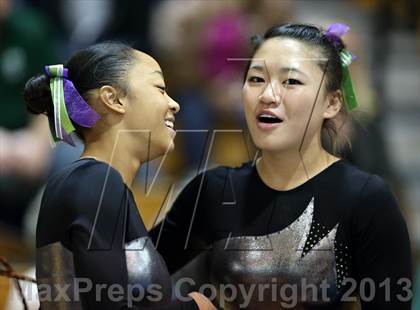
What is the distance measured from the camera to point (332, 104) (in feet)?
4.71

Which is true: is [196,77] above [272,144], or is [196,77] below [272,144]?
below

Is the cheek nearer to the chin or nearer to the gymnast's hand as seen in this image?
the chin

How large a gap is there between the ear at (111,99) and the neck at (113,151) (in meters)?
0.04

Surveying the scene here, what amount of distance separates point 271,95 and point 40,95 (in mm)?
349

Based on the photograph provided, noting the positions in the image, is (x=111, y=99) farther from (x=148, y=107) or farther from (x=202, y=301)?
(x=202, y=301)

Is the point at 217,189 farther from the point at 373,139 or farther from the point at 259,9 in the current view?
the point at 259,9

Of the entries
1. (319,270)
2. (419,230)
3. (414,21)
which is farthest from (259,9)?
(319,270)

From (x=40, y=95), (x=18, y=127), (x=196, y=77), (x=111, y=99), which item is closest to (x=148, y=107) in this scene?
(x=111, y=99)

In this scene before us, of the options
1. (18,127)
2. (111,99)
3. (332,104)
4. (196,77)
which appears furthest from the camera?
(18,127)

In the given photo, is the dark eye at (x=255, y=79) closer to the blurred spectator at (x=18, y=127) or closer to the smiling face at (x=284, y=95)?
the smiling face at (x=284, y=95)

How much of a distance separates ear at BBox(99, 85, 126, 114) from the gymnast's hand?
302 millimetres

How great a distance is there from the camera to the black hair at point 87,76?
1.34m

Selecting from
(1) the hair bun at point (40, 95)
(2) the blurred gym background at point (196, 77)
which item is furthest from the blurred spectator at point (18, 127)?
(1) the hair bun at point (40, 95)

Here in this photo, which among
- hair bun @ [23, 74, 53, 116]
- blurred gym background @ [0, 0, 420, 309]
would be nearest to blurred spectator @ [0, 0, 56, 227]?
blurred gym background @ [0, 0, 420, 309]
